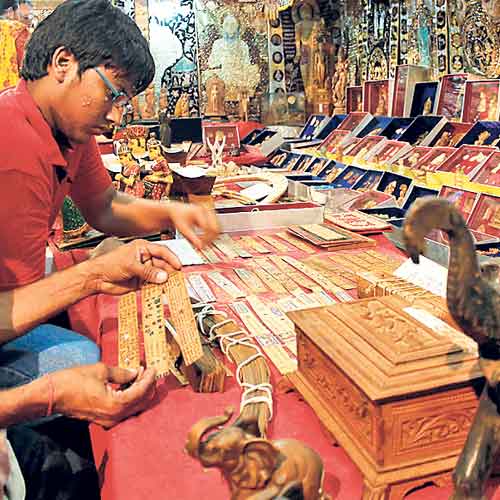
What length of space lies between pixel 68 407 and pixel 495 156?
2348mm

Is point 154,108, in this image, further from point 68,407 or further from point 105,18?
point 68,407

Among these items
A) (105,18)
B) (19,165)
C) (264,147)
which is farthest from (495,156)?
(264,147)

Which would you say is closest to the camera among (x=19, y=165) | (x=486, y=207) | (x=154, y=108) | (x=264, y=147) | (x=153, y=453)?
(x=153, y=453)

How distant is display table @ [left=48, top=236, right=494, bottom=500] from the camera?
3.17ft

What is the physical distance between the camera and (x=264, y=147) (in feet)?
19.8

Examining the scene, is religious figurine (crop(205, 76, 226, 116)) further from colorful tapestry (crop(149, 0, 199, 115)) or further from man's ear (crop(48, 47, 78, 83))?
man's ear (crop(48, 47, 78, 83))

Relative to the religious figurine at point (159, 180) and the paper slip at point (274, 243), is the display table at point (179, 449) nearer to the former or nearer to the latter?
the paper slip at point (274, 243)

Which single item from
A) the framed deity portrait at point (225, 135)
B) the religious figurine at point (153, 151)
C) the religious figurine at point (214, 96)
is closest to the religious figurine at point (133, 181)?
the religious figurine at point (153, 151)

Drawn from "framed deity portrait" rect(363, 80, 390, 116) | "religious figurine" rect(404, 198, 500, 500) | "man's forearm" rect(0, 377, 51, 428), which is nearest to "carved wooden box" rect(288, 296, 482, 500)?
"religious figurine" rect(404, 198, 500, 500)

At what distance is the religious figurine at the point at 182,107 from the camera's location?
862 cm

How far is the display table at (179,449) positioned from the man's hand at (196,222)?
46 cm

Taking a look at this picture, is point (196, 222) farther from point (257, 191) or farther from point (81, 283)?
Result: point (257, 191)

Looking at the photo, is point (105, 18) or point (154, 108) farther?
point (154, 108)

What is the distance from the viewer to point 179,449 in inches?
42.8
